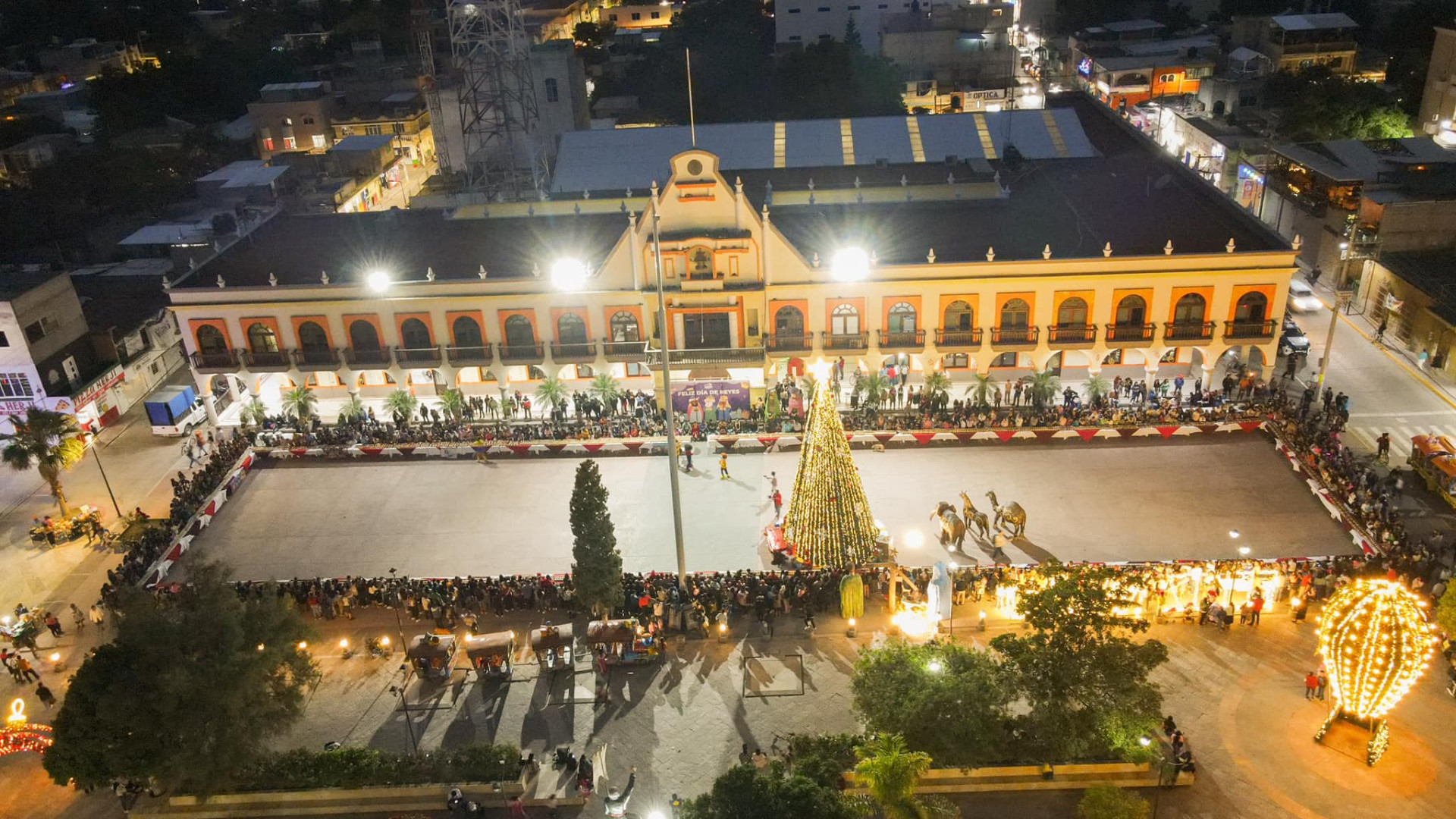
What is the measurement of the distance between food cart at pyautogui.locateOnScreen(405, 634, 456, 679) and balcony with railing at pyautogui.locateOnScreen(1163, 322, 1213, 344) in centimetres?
3514

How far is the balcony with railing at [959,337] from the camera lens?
156 ft

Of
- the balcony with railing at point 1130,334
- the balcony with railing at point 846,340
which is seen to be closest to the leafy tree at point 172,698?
the balcony with railing at point 846,340

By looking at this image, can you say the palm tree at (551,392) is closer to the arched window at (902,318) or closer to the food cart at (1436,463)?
the arched window at (902,318)

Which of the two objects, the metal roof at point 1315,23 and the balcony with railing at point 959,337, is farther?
the metal roof at point 1315,23

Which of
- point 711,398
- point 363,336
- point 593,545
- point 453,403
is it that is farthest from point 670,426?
point 363,336

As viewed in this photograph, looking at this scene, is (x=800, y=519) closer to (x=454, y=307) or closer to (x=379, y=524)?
(x=379, y=524)

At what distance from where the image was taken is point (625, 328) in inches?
1927

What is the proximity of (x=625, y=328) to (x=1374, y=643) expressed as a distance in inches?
1319

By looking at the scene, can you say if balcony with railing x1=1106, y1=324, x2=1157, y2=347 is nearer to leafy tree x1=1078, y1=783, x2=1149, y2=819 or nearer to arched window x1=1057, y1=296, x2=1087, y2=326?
arched window x1=1057, y1=296, x2=1087, y2=326

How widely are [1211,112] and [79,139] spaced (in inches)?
4516

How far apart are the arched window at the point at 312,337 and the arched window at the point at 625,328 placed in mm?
14411

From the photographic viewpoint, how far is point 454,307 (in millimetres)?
48469

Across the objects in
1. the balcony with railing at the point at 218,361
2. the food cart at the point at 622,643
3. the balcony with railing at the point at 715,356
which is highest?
the balcony with railing at the point at 218,361

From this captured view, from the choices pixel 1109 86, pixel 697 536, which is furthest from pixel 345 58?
pixel 697 536
